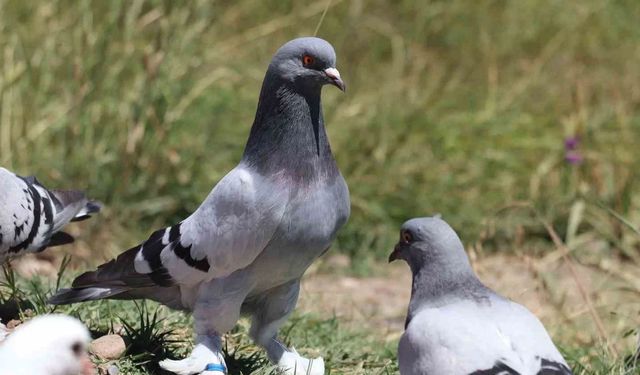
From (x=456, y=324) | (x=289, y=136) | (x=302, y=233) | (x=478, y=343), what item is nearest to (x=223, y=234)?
→ (x=302, y=233)

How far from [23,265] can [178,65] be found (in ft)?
5.61

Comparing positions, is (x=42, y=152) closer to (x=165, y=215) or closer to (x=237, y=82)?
(x=165, y=215)

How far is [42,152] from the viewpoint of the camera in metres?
7.45

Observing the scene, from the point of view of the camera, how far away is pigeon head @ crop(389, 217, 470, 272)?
409 centimetres

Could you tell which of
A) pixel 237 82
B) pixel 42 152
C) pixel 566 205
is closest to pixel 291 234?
pixel 42 152

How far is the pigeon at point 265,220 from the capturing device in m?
4.05

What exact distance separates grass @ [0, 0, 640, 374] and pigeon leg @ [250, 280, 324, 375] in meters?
2.22

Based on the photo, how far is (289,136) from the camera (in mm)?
4160

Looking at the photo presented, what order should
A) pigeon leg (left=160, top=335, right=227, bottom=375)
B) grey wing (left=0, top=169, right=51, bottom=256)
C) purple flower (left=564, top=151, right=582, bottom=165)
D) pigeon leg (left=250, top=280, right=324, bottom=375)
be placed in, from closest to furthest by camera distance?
pigeon leg (left=160, top=335, right=227, bottom=375)
pigeon leg (left=250, top=280, right=324, bottom=375)
grey wing (left=0, top=169, right=51, bottom=256)
purple flower (left=564, top=151, right=582, bottom=165)

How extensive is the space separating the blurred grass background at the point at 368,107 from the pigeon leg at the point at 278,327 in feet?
8.63

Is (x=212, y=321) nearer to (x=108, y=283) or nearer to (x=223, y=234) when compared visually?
(x=223, y=234)

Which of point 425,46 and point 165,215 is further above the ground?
point 425,46

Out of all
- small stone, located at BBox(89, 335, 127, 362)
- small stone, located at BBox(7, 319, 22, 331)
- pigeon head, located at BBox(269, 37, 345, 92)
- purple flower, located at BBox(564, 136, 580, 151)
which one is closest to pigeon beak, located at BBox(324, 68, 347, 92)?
pigeon head, located at BBox(269, 37, 345, 92)

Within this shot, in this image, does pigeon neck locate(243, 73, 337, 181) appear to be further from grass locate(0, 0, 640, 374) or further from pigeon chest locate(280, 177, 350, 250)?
grass locate(0, 0, 640, 374)
